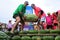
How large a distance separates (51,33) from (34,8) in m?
3.43

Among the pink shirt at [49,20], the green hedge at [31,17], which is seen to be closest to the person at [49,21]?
the pink shirt at [49,20]

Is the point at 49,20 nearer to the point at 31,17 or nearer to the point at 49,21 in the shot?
the point at 49,21

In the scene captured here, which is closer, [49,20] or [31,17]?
[31,17]

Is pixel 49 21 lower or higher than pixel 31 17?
lower

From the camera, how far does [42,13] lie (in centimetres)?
1432

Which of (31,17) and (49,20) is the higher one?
(31,17)

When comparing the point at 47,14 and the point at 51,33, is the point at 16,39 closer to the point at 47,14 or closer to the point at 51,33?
the point at 51,33

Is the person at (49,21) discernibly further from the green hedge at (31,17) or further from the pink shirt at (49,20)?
the green hedge at (31,17)

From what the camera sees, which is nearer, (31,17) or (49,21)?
(31,17)

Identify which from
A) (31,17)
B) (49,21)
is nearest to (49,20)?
(49,21)

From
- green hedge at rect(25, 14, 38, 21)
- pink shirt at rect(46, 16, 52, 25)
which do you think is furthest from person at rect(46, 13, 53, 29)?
green hedge at rect(25, 14, 38, 21)

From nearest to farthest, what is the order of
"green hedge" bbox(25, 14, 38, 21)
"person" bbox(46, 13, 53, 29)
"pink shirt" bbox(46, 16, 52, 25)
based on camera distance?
1. "green hedge" bbox(25, 14, 38, 21)
2. "person" bbox(46, 13, 53, 29)
3. "pink shirt" bbox(46, 16, 52, 25)

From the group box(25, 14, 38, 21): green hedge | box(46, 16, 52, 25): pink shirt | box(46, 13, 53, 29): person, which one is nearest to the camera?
box(25, 14, 38, 21): green hedge

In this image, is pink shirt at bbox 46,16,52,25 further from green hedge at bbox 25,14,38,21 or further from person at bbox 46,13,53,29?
green hedge at bbox 25,14,38,21
